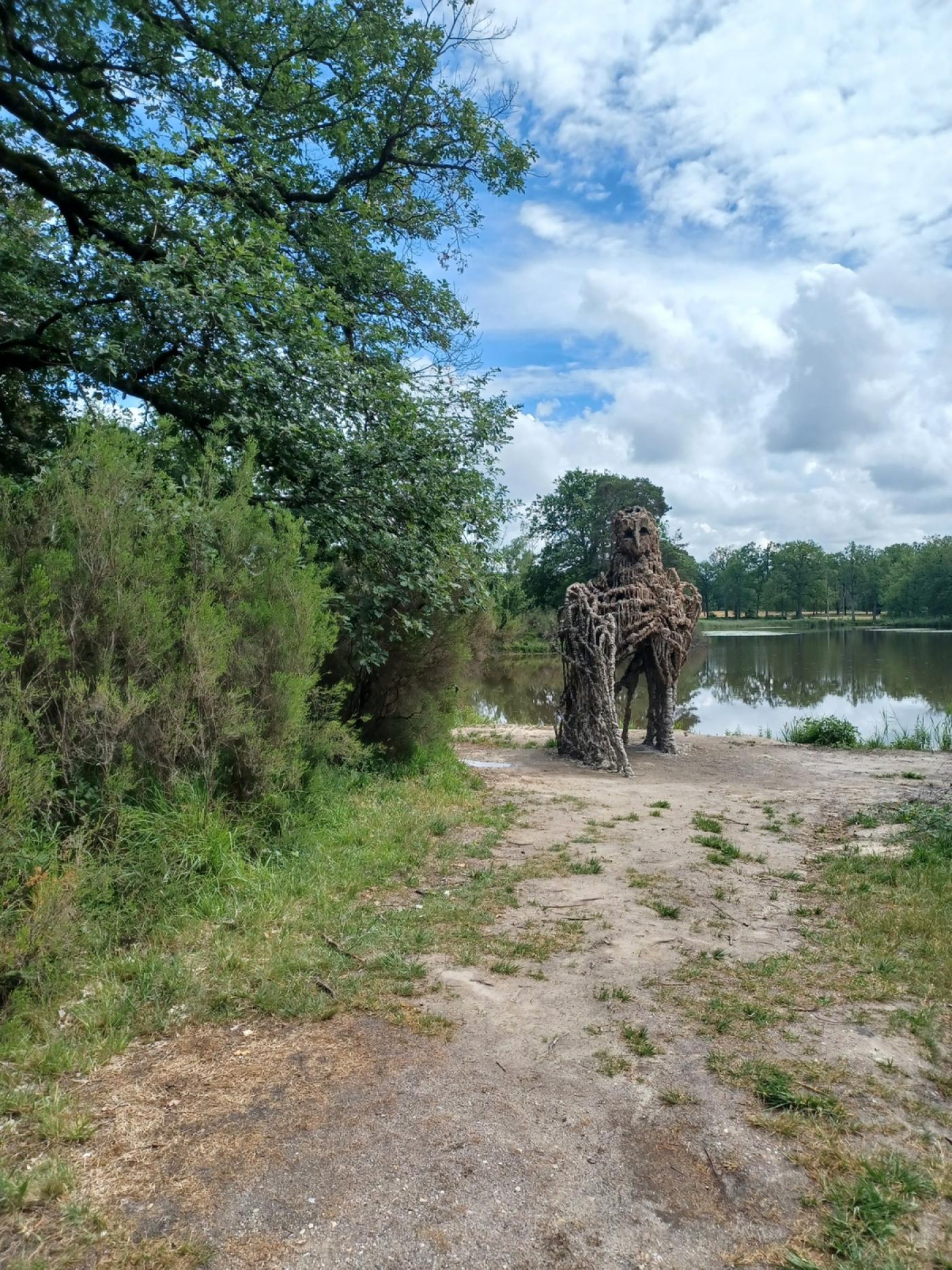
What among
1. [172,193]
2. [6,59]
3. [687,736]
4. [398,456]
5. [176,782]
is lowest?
[687,736]

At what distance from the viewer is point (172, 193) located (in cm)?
736

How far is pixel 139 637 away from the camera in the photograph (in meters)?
4.71

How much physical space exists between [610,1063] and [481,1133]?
27.8 inches

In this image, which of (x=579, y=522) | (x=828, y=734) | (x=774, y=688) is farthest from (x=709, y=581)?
(x=828, y=734)

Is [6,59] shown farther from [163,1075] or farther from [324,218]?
[163,1075]

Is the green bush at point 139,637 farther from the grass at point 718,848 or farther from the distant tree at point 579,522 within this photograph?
the distant tree at point 579,522

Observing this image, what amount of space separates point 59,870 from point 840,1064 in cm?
377

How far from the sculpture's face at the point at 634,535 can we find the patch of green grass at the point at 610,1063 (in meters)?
10.0

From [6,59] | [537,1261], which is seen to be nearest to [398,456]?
[6,59]

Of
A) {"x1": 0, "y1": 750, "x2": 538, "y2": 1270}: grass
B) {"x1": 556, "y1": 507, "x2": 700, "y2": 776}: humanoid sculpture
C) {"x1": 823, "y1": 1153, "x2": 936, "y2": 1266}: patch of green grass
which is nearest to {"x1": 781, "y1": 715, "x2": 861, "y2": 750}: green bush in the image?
{"x1": 556, "y1": 507, "x2": 700, "y2": 776}: humanoid sculpture

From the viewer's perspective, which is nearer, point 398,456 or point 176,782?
point 176,782

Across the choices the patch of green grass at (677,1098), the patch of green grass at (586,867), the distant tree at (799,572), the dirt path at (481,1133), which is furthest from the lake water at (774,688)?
the distant tree at (799,572)

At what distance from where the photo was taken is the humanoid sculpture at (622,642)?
11.3m

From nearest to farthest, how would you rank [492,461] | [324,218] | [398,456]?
1. [398,456]
2. [324,218]
3. [492,461]
